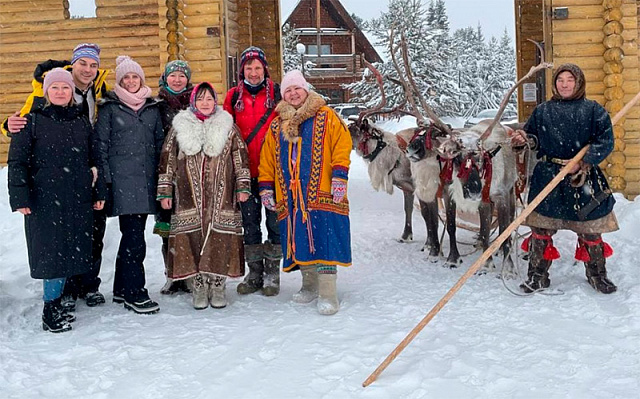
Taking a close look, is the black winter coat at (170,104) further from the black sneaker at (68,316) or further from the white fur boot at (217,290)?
the black sneaker at (68,316)

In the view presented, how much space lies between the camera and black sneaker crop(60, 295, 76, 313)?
4469 millimetres

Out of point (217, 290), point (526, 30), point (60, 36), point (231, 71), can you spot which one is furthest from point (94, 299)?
point (526, 30)

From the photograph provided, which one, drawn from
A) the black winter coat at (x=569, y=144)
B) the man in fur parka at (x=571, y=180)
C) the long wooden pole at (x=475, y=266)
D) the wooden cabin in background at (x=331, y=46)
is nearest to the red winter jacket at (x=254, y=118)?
the long wooden pole at (x=475, y=266)

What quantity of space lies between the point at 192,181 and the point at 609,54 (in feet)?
19.1

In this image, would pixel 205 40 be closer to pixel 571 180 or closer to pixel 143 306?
pixel 143 306

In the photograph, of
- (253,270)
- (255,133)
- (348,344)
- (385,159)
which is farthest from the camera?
(385,159)

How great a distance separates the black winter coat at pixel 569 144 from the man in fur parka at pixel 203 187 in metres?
2.42

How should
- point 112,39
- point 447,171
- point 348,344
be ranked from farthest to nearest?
point 112,39 → point 447,171 → point 348,344

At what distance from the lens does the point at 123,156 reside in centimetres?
449

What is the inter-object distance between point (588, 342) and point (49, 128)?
389 cm

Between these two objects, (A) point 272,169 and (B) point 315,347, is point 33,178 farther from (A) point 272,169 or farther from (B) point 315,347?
(B) point 315,347

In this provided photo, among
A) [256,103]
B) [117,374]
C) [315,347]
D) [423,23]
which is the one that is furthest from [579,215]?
[423,23]

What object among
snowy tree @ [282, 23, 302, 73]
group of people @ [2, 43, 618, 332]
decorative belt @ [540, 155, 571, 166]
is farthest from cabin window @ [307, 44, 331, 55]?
decorative belt @ [540, 155, 571, 166]

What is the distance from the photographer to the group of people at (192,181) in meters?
4.34
